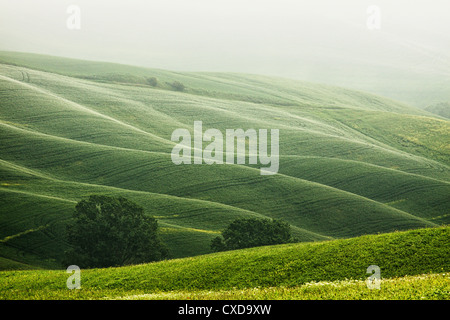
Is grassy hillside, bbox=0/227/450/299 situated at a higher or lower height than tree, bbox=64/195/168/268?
higher

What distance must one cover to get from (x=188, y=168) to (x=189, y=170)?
0.82m

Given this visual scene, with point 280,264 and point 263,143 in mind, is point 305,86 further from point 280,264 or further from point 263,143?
point 280,264

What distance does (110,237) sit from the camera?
3769 centimetres

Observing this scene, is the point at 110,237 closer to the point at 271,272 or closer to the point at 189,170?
the point at 271,272

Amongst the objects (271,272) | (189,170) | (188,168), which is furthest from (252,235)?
(188,168)

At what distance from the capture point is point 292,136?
298 feet

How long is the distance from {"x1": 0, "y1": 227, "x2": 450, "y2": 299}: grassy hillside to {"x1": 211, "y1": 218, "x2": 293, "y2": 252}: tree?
15.4 m

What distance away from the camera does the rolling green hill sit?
48.3 m

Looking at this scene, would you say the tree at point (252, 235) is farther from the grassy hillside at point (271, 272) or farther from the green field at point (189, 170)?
the grassy hillside at point (271, 272)

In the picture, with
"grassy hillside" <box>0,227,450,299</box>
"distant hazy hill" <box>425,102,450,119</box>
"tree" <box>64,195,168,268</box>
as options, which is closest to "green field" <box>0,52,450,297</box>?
"grassy hillside" <box>0,227,450,299</box>

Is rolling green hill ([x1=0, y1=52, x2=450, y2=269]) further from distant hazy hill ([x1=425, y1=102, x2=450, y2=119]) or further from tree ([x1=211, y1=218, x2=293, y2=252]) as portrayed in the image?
distant hazy hill ([x1=425, y1=102, x2=450, y2=119])

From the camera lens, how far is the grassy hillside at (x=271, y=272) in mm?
18531

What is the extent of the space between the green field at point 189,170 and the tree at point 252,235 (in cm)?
413
